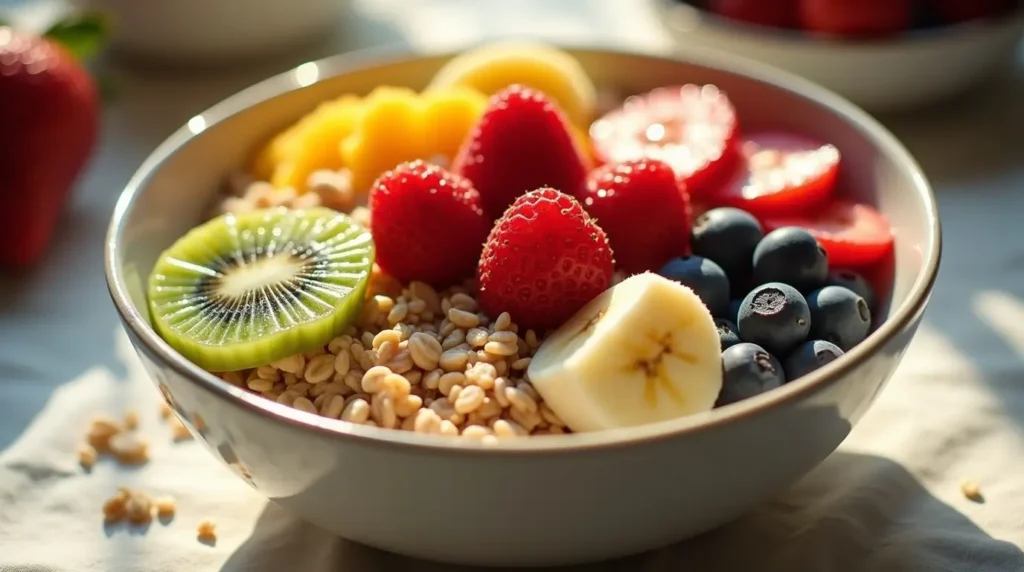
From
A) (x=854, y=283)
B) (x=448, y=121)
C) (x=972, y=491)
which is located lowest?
(x=972, y=491)

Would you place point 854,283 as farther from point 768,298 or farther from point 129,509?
point 129,509

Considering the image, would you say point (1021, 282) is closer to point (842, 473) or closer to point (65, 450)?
point (842, 473)

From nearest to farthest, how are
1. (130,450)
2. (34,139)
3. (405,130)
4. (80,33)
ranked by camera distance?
(130,450) → (405,130) → (34,139) → (80,33)

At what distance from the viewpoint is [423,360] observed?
85 cm

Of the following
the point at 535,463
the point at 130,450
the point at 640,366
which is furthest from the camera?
the point at 130,450

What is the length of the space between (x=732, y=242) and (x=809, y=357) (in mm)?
157

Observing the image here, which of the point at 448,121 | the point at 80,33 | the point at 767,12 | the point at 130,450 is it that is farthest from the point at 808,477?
the point at 80,33

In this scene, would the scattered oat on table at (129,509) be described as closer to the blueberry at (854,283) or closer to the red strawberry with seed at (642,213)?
the red strawberry with seed at (642,213)

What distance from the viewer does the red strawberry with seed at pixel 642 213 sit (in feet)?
3.14

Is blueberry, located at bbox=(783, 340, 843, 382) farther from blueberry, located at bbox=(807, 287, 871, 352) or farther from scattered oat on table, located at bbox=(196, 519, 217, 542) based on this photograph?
scattered oat on table, located at bbox=(196, 519, 217, 542)

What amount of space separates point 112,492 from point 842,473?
667 millimetres

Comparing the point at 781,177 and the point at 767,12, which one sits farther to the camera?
the point at 767,12

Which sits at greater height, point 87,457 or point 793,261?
point 793,261

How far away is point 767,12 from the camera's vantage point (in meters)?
1.47
